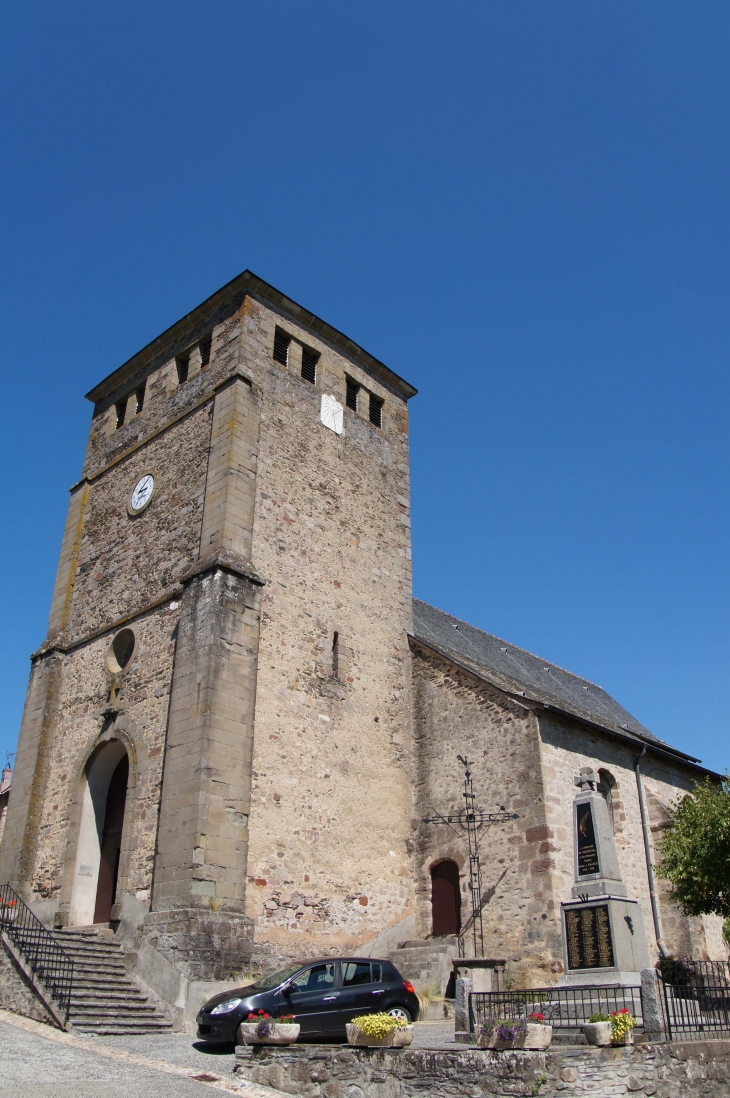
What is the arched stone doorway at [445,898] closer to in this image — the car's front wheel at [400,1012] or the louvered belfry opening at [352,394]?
the car's front wheel at [400,1012]

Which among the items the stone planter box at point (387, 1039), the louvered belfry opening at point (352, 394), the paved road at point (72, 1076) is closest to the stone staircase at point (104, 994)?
the paved road at point (72, 1076)

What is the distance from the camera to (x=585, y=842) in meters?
11.2

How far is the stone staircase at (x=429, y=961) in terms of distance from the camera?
13.9 m

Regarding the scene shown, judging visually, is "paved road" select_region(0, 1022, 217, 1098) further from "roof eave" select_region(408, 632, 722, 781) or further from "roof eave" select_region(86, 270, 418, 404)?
"roof eave" select_region(86, 270, 418, 404)

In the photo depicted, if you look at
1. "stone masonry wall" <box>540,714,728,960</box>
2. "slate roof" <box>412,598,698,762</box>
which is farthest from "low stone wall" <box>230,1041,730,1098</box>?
"slate roof" <box>412,598,698,762</box>

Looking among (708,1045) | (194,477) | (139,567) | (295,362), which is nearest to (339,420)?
(295,362)

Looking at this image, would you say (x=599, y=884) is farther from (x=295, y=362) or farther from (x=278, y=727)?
(x=295, y=362)

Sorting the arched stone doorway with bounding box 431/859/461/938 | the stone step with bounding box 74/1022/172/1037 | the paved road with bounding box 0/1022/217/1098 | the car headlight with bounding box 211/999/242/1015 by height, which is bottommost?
the paved road with bounding box 0/1022/217/1098

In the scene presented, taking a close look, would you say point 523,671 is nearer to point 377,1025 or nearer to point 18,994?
point 18,994

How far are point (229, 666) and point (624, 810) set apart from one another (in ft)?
30.1

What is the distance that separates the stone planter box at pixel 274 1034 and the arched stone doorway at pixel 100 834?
6887 millimetres

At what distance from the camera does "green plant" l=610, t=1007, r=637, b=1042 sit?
7.55 m

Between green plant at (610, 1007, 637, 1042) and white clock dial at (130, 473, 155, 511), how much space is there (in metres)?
13.5

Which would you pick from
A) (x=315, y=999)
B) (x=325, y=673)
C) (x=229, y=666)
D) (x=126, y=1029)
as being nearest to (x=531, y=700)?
(x=325, y=673)
